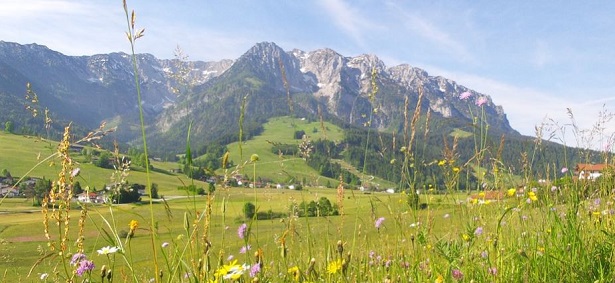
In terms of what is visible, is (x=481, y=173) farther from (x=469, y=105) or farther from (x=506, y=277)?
(x=506, y=277)

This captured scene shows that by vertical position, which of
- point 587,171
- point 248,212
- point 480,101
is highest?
point 480,101

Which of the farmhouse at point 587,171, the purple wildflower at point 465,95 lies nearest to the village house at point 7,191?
the purple wildflower at point 465,95

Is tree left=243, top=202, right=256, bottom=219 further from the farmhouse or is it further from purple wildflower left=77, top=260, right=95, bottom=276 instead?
the farmhouse

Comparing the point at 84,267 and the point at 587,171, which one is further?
the point at 587,171

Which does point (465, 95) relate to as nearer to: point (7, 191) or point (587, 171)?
point (587, 171)

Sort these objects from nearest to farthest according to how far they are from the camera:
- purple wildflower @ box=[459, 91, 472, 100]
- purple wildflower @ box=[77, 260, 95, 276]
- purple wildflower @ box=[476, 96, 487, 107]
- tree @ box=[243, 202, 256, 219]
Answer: purple wildflower @ box=[77, 260, 95, 276] → tree @ box=[243, 202, 256, 219] → purple wildflower @ box=[476, 96, 487, 107] → purple wildflower @ box=[459, 91, 472, 100]

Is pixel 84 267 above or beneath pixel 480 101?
beneath

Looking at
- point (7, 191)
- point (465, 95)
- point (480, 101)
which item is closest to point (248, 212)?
point (465, 95)

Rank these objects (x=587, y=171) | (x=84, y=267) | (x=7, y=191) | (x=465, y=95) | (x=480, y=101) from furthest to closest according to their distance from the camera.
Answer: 1. (x=587, y=171)
2. (x=465, y=95)
3. (x=480, y=101)
4. (x=7, y=191)
5. (x=84, y=267)

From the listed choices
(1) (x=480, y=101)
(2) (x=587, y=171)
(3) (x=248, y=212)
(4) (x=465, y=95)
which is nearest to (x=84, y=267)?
(1) (x=480, y=101)

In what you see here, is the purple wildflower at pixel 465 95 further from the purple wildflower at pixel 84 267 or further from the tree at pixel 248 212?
the purple wildflower at pixel 84 267

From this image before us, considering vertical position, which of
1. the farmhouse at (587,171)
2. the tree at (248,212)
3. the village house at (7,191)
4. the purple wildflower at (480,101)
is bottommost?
the tree at (248,212)

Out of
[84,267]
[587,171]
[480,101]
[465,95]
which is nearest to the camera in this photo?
[84,267]

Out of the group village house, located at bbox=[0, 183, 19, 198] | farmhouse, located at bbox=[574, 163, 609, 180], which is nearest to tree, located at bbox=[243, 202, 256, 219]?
village house, located at bbox=[0, 183, 19, 198]
